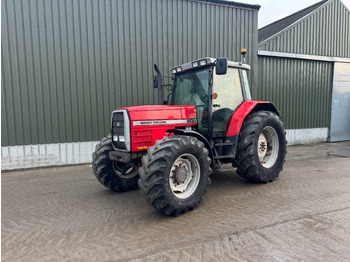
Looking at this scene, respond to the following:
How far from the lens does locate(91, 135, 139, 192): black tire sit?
4398 mm

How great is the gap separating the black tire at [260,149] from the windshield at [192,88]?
101 cm

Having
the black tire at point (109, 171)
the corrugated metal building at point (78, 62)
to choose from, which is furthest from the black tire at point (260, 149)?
the corrugated metal building at point (78, 62)

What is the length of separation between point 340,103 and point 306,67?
8.25 feet

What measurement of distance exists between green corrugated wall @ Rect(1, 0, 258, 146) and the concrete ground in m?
2.32

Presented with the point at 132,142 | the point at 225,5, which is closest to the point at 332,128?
the point at 225,5

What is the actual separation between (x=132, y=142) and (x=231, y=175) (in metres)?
2.80

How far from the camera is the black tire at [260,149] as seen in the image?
456 centimetres

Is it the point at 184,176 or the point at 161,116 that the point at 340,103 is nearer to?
the point at 161,116

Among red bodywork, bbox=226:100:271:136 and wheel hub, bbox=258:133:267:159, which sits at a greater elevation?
red bodywork, bbox=226:100:271:136

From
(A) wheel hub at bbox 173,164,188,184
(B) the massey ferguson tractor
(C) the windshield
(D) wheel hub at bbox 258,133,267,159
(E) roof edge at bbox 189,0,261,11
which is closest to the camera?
(B) the massey ferguson tractor

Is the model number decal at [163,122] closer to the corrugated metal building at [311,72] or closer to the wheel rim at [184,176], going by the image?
the wheel rim at [184,176]

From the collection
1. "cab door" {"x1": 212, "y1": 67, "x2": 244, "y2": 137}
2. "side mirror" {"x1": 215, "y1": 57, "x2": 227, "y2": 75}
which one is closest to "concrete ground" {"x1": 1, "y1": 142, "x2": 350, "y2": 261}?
"cab door" {"x1": 212, "y1": 67, "x2": 244, "y2": 137}

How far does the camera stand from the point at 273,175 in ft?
16.4

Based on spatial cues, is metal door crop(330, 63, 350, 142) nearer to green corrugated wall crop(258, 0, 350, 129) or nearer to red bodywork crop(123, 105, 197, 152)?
green corrugated wall crop(258, 0, 350, 129)
